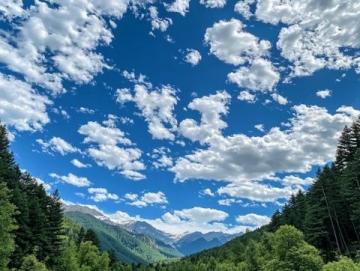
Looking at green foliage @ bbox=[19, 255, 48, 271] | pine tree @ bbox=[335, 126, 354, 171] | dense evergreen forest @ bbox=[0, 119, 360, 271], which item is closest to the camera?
green foliage @ bbox=[19, 255, 48, 271]

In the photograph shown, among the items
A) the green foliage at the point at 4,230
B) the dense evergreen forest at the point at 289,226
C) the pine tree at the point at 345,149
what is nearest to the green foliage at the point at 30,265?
the dense evergreen forest at the point at 289,226

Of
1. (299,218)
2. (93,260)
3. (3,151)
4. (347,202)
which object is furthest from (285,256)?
(93,260)

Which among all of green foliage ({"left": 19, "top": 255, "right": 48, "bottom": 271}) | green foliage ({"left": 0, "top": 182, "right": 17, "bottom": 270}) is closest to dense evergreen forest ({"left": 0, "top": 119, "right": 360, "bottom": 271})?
green foliage ({"left": 19, "top": 255, "right": 48, "bottom": 271})

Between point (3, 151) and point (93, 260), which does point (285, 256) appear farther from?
point (93, 260)

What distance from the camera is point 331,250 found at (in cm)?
8506

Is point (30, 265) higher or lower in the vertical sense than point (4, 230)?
lower

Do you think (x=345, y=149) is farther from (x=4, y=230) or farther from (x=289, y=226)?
(x=4, y=230)

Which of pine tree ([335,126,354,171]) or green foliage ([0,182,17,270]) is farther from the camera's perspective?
pine tree ([335,126,354,171])

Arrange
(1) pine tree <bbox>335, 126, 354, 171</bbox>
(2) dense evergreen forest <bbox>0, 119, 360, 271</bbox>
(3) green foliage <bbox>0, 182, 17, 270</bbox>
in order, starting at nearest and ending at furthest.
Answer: (3) green foliage <bbox>0, 182, 17, 270</bbox> < (2) dense evergreen forest <bbox>0, 119, 360, 271</bbox> < (1) pine tree <bbox>335, 126, 354, 171</bbox>

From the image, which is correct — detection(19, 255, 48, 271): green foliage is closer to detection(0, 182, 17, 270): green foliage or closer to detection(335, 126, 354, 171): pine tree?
detection(0, 182, 17, 270): green foliage

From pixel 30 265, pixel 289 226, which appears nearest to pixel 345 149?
pixel 289 226

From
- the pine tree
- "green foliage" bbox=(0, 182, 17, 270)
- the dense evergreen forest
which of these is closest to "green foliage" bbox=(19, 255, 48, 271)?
the dense evergreen forest

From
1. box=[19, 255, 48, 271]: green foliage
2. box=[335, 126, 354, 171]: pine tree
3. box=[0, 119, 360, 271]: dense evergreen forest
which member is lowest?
box=[19, 255, 48, 271]: green foliage

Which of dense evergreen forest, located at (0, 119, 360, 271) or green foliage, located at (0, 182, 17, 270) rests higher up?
dense evergreen forest, located at (0, 119, 360, 271)
